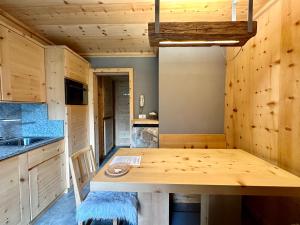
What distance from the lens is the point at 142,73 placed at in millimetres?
3834

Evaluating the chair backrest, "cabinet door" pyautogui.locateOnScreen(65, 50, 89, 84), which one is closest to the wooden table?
the chair backrest

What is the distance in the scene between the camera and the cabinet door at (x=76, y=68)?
2832 millimetres

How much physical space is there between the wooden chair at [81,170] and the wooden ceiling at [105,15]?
1.53 meters

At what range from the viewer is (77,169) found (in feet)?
5.66

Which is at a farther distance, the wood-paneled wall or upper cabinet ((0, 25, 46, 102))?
upper cabinet ((0, 25, 46, 102))

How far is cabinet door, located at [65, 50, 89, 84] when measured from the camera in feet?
9.29

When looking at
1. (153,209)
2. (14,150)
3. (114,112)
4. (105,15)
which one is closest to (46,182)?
(14,150)

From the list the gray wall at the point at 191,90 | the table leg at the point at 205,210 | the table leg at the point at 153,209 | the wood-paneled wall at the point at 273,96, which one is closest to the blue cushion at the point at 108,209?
the table leg at the point at 153,209

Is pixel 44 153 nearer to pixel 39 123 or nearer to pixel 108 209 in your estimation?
pixel 39 123

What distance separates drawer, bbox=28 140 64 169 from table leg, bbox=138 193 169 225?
4.13 feet

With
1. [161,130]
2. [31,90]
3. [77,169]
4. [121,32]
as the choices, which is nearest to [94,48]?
[121,32]

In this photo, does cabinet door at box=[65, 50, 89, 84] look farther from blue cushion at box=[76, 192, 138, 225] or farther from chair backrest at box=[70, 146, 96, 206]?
blue cushion at box=[76, 192, 138, 225]

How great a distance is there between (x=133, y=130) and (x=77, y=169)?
138cm

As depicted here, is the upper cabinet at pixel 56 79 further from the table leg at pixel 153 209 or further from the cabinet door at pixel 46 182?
the table leg at pixel 153 209
